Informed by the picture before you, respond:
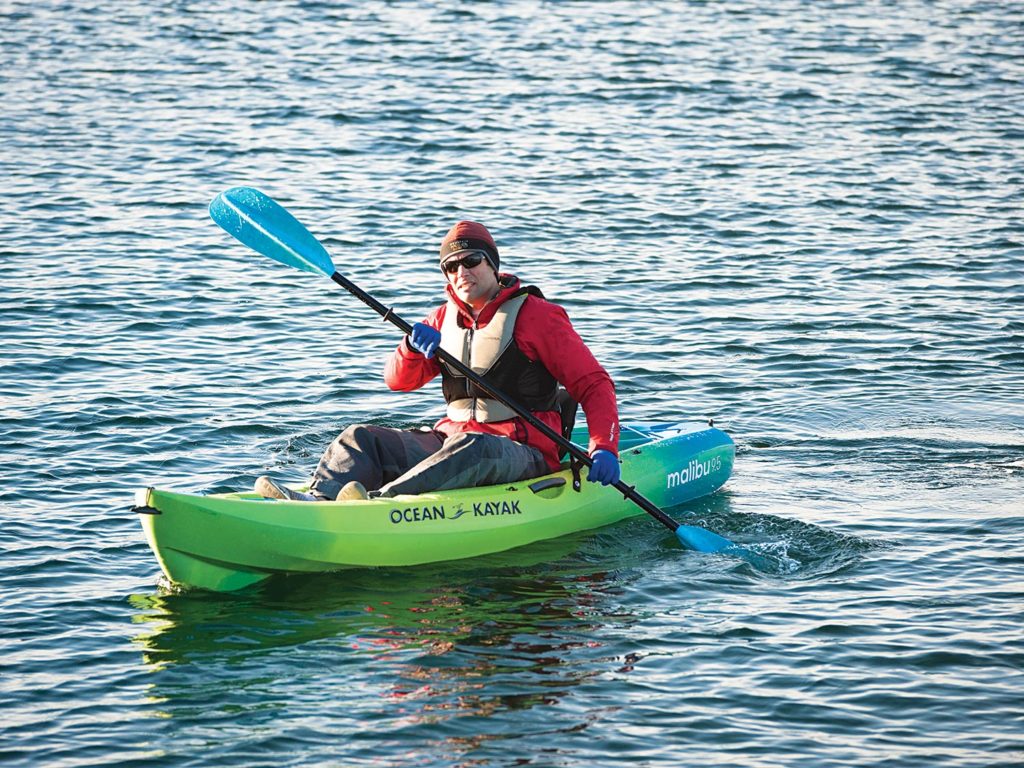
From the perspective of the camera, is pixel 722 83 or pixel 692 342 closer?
pixel 692 342

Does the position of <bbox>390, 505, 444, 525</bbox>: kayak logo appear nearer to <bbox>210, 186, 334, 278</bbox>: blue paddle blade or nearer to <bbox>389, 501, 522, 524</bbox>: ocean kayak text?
<bbox>389, 501, 522, 524</bbox>: ocean kayak text

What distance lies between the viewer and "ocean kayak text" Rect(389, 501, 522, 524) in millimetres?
6805

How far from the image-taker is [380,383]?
32.4 ft

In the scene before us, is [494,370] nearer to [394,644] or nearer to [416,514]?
[416,514]

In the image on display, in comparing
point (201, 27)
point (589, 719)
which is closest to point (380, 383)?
point (589, 719)

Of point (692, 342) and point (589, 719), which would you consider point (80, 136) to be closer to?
point (692, 342)

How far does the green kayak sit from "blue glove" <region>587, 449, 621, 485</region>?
14.3 inches

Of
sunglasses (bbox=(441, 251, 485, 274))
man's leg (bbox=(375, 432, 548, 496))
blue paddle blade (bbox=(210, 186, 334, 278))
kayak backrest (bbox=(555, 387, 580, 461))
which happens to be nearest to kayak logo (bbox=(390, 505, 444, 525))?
man's leg (bbox=(375, 432, 548, 496))

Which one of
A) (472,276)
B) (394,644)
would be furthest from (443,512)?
(472,276)

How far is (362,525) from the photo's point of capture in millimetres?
6711

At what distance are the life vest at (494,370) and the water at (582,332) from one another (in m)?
0.72

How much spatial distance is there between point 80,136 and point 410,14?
720 cm

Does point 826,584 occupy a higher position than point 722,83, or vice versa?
point 722,83

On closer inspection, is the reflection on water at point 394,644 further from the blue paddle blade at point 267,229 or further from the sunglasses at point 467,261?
the blue paddle blade at point 267,229
